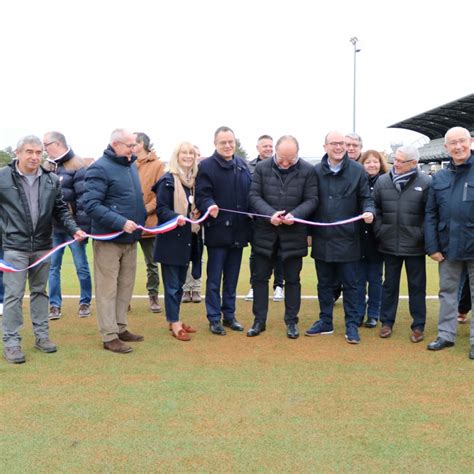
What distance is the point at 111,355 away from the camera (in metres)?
4.94

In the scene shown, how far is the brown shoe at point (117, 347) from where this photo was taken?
500 centimetres

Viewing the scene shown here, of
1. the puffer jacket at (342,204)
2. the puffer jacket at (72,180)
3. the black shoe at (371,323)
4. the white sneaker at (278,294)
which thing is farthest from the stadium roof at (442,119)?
the puffer jacket at (72,180)

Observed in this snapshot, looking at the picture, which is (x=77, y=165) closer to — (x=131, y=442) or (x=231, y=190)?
(x=231, y=190)

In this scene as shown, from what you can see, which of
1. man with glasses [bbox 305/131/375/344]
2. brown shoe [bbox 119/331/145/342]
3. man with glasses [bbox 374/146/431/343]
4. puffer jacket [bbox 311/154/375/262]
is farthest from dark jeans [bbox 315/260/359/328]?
brown shoe [bbox 119/331/145/342]

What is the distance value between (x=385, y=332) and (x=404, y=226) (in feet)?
3.66

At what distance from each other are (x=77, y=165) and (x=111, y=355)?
7.48 feet

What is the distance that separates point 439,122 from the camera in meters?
60.0

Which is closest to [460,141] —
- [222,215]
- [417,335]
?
[417,335]

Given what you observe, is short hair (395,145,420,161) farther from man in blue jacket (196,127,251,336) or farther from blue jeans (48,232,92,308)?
blue jeans (48,232,92,308)

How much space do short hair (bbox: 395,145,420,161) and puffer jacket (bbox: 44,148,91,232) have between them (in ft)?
11.0

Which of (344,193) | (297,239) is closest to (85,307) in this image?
(297,239)

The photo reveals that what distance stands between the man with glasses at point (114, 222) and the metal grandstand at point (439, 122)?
1892 inches

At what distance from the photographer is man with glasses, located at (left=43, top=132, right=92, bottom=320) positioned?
5.92 metres

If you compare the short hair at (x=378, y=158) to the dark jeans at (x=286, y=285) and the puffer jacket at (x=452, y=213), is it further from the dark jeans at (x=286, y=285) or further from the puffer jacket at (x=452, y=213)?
the dark jeans at (x=286, y=285)
